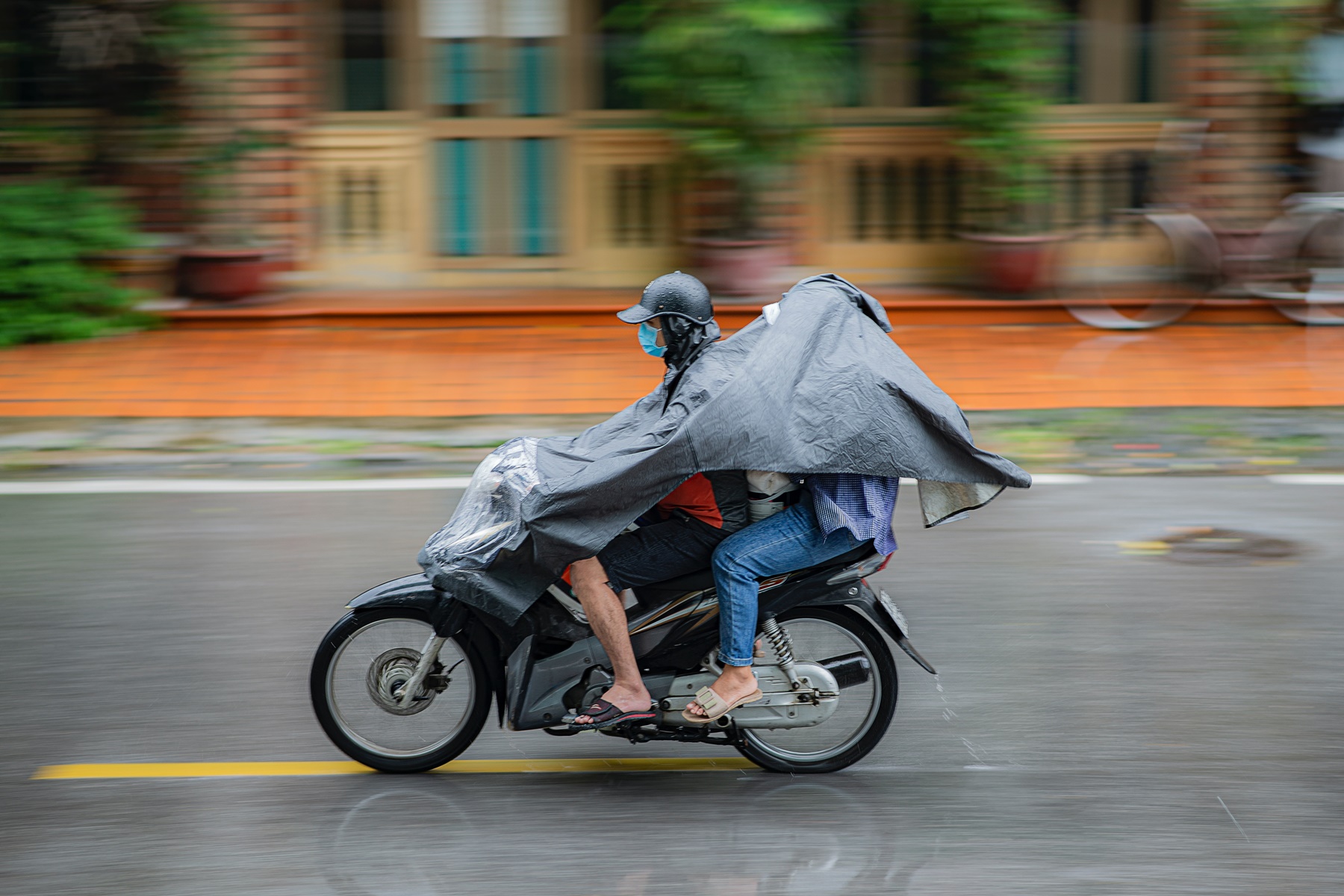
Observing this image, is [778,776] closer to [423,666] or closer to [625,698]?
[625,698]

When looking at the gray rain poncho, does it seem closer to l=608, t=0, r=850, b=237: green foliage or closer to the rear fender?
the rear fender

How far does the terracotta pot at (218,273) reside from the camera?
12.3 metres

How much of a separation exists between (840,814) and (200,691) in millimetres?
2508

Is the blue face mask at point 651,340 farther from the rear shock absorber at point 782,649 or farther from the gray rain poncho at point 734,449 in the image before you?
the rear shock absorber at point 782,649

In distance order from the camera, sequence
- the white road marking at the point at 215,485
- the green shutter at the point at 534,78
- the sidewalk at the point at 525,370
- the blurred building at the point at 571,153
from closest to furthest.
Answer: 1. the white road marking at the point at 215,485
2. the sidewalk at the point at 525,370
3. the blurred building at the point at 571,153
4. the green shutter at the point at 534,78

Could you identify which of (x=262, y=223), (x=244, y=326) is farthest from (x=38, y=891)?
(x=262, y=223)

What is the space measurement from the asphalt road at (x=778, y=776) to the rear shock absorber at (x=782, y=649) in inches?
14.3

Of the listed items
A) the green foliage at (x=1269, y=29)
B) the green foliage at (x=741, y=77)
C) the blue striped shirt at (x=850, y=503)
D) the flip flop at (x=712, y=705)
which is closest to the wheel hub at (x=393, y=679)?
the flip flop at (x=712, y=705)

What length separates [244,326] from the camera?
12.0m

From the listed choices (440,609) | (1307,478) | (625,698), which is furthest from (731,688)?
(1307,478)

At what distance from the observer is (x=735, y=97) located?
454 inches

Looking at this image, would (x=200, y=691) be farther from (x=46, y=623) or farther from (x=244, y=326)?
(x=244, y=326)

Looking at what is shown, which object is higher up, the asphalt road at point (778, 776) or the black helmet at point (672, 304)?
the black helmet at point (672, 304)

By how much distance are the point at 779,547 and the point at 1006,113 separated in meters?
8.59
